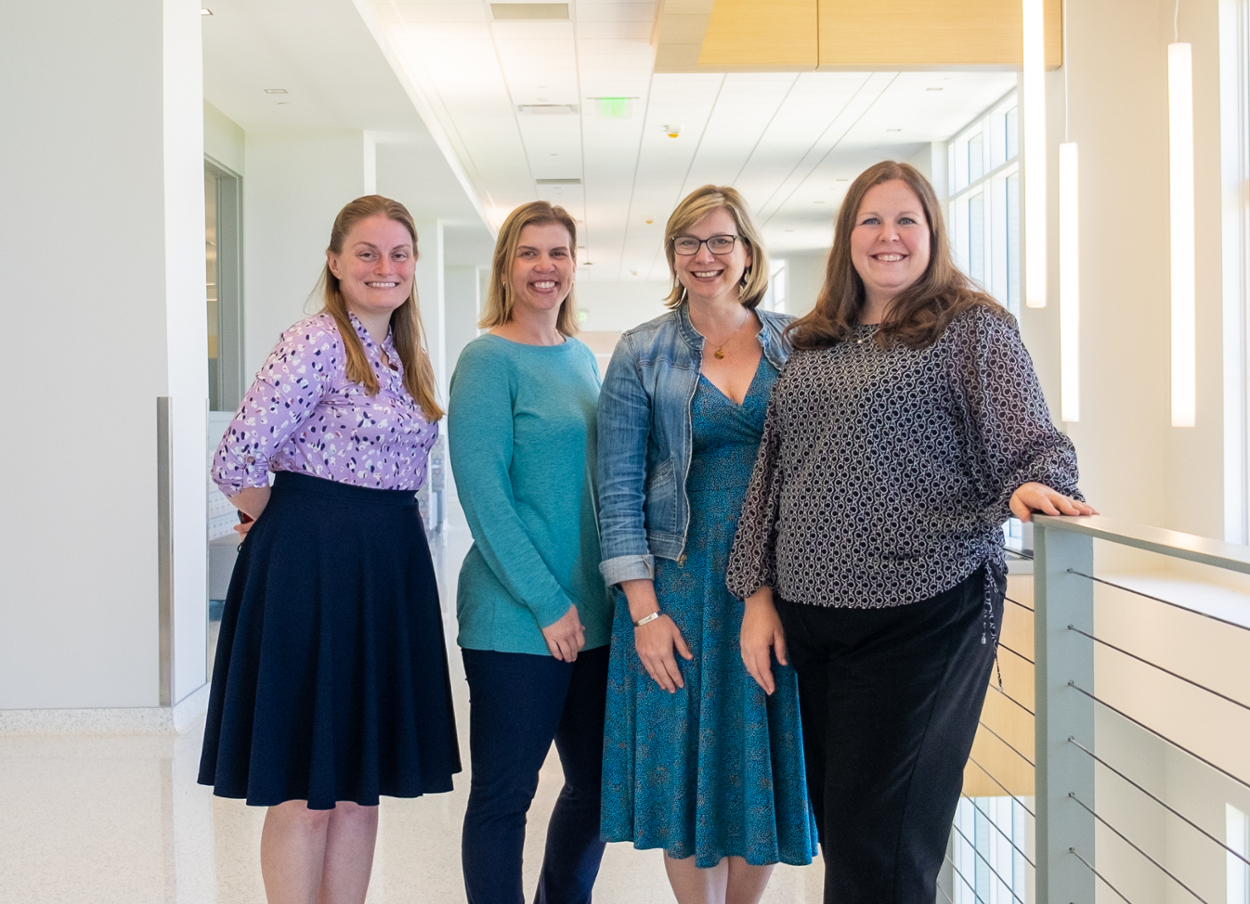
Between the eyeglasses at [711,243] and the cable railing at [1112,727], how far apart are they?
77 cm

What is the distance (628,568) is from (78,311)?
334cm

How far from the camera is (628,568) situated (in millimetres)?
1946

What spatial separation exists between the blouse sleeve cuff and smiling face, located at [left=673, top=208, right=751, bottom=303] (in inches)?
20.7

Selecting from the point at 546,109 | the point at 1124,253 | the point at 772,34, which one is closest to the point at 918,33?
the point at 772,34

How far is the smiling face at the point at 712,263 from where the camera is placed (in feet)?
Result: 6.51

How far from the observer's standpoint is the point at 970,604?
1.64 m

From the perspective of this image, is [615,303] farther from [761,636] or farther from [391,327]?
[761,636]

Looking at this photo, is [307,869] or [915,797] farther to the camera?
[307,869]

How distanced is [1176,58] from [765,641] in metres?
2.78

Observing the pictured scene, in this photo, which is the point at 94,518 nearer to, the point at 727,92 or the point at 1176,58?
the point at 1176,58

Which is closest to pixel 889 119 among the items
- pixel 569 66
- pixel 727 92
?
pixel 727 92

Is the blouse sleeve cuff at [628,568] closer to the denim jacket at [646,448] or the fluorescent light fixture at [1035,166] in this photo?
the denim jacket at [646,448]

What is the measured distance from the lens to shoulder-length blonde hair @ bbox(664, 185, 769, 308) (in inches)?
78.4

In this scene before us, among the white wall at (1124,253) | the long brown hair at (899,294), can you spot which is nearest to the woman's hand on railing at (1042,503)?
the long brown hair at (899,294)
